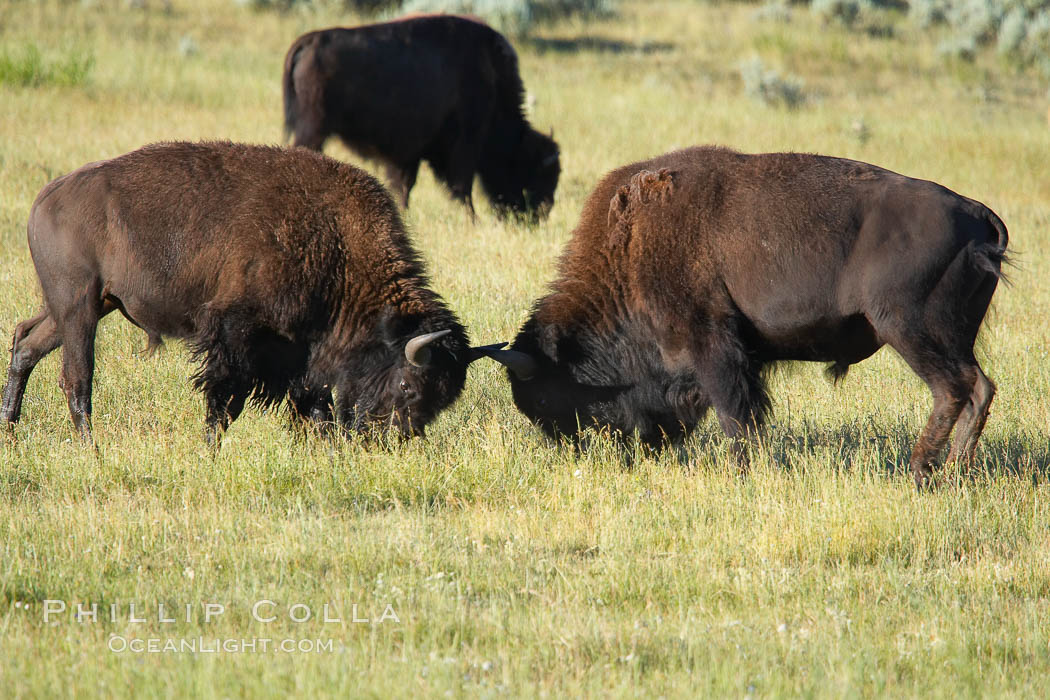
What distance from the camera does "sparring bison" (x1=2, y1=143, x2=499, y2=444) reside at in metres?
6.27

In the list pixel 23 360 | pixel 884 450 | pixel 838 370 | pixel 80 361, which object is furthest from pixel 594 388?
pixel 23 360

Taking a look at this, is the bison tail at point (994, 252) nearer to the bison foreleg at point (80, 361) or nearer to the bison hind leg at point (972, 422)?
the bison hind leg at point (972, 422)

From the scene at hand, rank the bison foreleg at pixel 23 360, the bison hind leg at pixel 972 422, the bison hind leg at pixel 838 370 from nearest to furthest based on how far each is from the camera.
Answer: the bison hind leg at pixel 972 422 → the bison hind leg at pixel 838 370 → the bison foreleg at pixel 23 360

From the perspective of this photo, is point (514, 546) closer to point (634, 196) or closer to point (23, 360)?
point (634, 196)

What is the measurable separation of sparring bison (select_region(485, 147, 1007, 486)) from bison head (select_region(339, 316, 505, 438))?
290mm

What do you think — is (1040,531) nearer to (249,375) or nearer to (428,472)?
(428,472)

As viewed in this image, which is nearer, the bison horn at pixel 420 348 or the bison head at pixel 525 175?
the bison horn at pixel 420 348

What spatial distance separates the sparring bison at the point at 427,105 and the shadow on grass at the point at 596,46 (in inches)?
401

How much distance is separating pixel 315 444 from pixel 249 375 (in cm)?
56

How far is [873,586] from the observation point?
4.96 metres

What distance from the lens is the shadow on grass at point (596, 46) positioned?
23719 millimetres

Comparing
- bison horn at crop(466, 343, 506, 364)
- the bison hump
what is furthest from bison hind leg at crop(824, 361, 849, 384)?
bison horn at crop(466, 343, 506, 364)

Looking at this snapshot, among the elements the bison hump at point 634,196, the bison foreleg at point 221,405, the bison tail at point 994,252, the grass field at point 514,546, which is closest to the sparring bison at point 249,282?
the bison foreleg at point 221,405

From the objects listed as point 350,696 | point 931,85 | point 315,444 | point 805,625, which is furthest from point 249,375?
point 931,85
